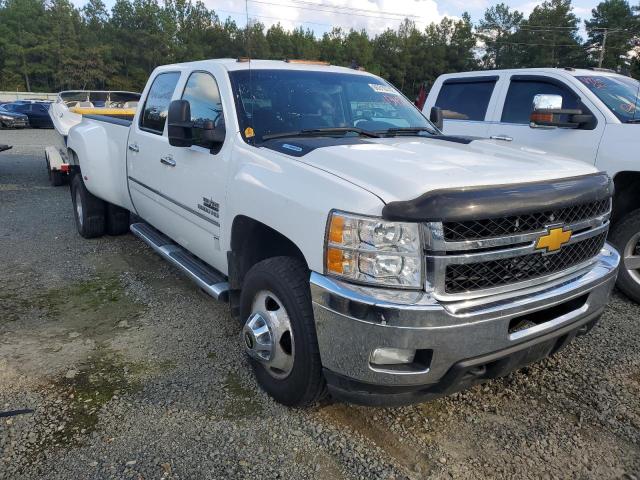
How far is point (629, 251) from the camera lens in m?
4.63

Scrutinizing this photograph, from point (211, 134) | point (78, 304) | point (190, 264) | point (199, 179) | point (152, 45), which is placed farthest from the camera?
point (152, 45)

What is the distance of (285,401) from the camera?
2.94 metres

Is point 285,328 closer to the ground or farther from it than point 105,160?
closer to the ground

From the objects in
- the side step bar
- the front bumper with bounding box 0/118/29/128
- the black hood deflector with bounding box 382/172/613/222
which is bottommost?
the front bumper with bounding box 0/118/29/128

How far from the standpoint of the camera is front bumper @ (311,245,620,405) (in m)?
2.26

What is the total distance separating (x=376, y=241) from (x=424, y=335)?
451 mm

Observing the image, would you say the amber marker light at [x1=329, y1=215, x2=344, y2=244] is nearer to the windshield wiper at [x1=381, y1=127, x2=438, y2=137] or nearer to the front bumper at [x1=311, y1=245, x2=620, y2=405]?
the front bumper at [x1=311, y1=245, x2=620, y2=405]

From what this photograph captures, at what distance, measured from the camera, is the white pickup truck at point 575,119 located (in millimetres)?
4621

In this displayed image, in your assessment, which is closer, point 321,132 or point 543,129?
point 321,132

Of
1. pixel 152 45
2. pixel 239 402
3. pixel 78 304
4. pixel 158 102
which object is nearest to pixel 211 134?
pixel 158 102

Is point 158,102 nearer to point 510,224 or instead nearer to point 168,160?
point 168,160

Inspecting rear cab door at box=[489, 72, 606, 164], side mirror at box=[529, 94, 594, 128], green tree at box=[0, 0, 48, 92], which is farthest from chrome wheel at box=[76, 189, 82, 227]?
green tree at box=[0, 0, 48, 92]

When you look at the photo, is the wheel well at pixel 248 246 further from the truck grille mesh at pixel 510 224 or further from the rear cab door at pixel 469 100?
the rear cab door at pixel 469 100

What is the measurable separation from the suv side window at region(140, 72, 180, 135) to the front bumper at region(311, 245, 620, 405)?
278 centimetres
